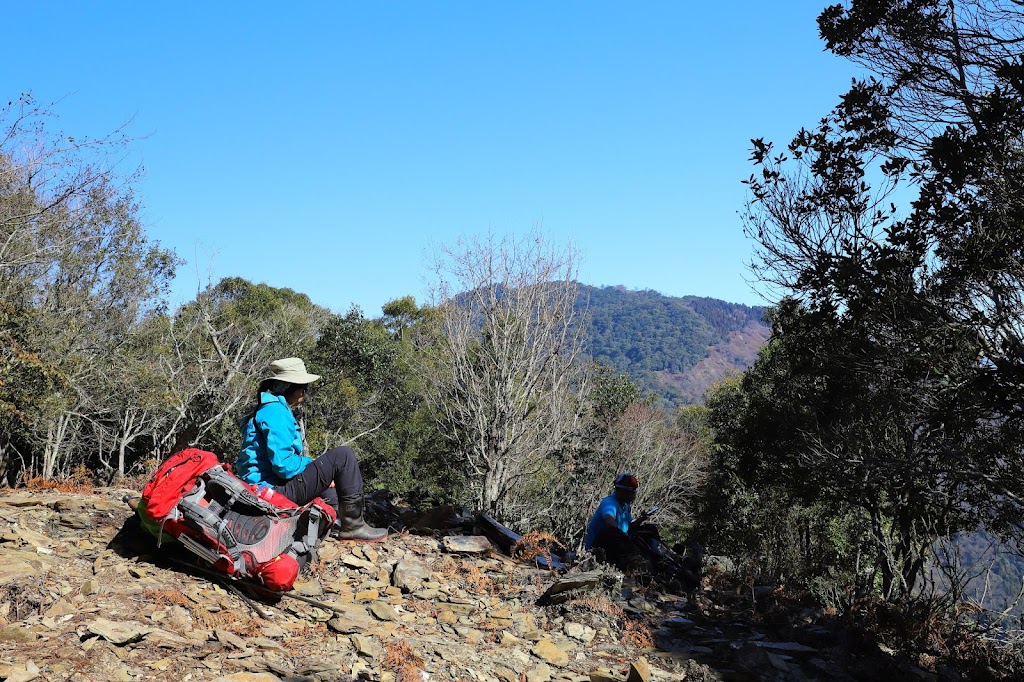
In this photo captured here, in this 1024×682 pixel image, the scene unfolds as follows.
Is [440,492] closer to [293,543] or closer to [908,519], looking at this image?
[908,519]

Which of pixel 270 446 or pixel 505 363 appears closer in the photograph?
pixel 270 446

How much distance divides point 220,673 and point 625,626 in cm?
301

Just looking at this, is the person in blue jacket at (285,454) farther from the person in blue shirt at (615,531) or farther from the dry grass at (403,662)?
the person in blue shirt at (615,531)

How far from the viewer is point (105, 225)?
16.2 metres

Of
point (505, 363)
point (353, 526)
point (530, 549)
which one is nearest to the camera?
point (353, 526)

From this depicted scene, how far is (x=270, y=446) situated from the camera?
5.06 metres

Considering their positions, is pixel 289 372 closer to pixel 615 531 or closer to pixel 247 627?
pixel 247 627

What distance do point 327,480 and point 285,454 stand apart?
457 millimetres

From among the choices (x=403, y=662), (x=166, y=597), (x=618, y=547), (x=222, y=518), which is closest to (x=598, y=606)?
(x=618, y=547)

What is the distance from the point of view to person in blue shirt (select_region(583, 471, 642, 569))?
7.11 metres

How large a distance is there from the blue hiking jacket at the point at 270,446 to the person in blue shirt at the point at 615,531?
10.3 feet

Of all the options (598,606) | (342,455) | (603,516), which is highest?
(342,455)

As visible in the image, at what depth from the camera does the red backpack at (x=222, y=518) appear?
4.66m

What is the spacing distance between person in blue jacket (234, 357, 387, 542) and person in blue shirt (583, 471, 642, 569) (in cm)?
272
